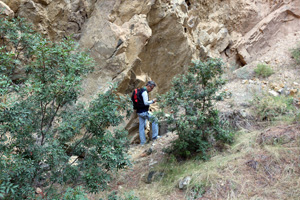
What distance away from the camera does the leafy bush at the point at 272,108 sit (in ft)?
17.8

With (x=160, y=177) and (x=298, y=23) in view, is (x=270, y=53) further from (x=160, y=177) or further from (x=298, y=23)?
(x=160, y=177)

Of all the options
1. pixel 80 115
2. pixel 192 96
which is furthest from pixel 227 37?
pixel 80 115

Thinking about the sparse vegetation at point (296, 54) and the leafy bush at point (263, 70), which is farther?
the sparse vegetation at point (296, 54)

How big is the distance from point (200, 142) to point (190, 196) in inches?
42.5

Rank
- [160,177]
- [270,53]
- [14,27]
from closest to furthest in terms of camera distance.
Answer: [14,27] → [160,177] → [270,53]

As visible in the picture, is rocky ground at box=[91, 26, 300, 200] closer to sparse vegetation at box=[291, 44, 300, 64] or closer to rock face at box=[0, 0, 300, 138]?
rock face at box=[0, 0, 300, 138]

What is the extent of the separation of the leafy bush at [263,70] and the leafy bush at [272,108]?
2187mm

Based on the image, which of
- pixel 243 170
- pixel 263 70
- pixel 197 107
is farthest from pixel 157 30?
pixel 243 170

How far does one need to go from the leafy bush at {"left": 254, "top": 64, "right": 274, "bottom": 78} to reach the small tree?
409cm

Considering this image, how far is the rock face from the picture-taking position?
19.2 feet

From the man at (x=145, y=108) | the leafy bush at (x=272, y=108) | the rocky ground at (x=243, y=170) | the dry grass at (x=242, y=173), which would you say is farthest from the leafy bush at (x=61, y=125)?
the leafy bush at (x=272, y=108)

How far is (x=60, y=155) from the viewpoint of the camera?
2.64m

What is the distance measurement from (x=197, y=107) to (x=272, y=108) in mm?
2193

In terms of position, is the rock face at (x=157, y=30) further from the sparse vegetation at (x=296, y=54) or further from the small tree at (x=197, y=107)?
the small tree at (x=197, y=107)
